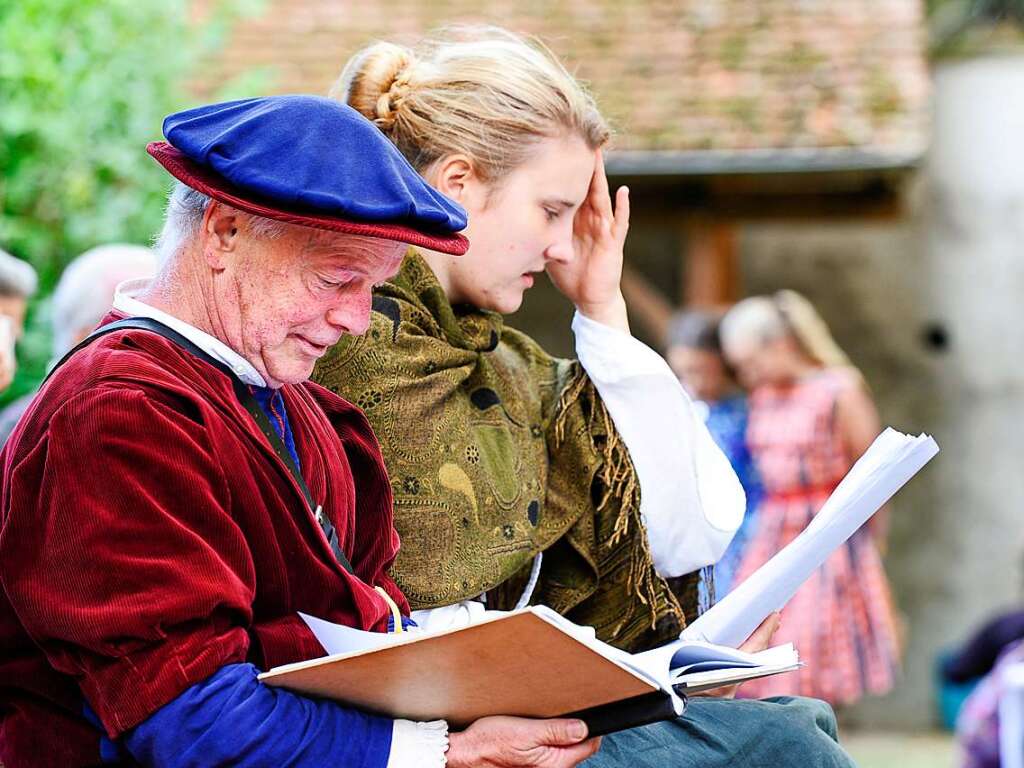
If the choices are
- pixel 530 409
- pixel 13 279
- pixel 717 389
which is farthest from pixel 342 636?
pixel 717 389

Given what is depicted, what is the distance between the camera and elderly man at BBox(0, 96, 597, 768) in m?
1.85

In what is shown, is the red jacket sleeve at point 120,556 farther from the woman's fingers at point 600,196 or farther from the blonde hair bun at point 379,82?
the woman's fingers at point 600,196

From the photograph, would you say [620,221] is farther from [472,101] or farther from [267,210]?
[267,210]

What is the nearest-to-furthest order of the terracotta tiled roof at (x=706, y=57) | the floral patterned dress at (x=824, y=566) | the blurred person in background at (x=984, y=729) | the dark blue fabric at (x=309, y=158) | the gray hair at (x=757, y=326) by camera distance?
the dark blue fabric at (x=309, y=158) < the blurred person in background at (x=984, y=729) < the floral patterned dress at (x=824, y=566) < the gray hair at (x=757, y=326) < the terracotta tiled roof at (x=706, y=57)

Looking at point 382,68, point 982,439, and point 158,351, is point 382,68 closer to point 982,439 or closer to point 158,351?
point 158,351

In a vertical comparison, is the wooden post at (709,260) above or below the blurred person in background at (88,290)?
below

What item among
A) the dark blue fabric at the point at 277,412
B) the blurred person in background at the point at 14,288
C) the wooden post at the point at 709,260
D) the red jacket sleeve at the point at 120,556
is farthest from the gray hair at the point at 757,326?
the red jacket sleeve at the point at 120,556

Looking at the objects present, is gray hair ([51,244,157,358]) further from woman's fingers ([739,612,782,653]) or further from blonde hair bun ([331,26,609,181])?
woman's fingers ([739,612,782,653])

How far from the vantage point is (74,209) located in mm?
6742

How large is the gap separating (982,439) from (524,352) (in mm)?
A: 7971

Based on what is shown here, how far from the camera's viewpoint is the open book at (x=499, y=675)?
1854 millimetres

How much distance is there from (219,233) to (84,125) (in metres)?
4.86

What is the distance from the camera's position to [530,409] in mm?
2990

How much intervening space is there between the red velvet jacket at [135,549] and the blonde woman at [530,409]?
1.88ft
